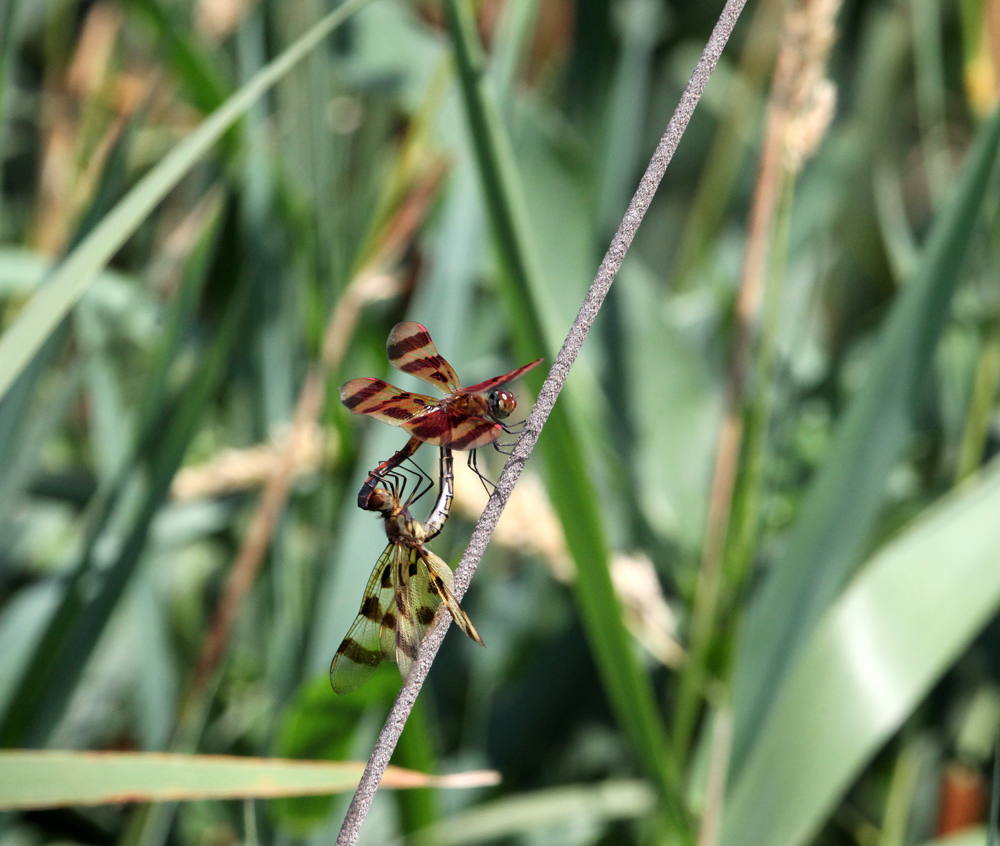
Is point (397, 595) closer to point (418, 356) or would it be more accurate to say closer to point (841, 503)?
point (418, 356)

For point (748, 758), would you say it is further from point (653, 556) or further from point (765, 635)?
point (653, 556)

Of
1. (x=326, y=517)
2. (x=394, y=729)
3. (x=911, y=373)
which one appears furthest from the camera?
(x=326, y=517)

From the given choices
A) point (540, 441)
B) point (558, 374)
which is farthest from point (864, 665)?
point (558, 374)

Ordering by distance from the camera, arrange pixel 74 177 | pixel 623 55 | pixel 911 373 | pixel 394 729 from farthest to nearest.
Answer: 1. pixel 74 177
2. pixel 623 55
3. pixel 911 373
4. pixel 394 729

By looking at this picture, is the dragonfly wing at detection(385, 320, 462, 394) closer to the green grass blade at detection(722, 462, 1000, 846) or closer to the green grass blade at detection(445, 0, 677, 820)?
the green grass blade at detection(445, 0, 677, 820)

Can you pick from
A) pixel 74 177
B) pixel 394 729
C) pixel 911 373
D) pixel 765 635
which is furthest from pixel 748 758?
pixel 74 177

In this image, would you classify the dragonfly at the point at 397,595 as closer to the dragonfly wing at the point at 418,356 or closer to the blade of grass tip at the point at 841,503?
the dragonfly wing at the point at 418,356

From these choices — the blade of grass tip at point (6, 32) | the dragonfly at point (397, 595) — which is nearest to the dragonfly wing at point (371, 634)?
the dragonfly at point (397, 595)

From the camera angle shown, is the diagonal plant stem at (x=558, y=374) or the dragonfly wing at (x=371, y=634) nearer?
the diagonal plant stem at (x=558, y=374)
